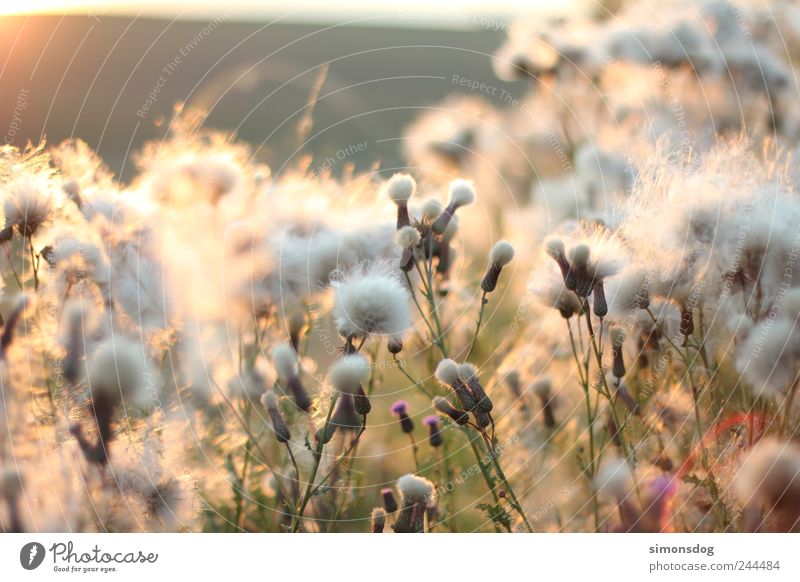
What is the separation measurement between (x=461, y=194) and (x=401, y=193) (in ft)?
0.31

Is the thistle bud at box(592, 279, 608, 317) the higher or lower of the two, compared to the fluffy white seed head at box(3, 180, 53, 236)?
lower

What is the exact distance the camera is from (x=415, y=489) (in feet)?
3.05

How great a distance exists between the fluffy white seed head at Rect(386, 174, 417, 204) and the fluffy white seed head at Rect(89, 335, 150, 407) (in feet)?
1.28

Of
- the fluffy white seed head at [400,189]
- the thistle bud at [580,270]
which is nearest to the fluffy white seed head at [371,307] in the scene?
the fluffy white seed head at [400,189]

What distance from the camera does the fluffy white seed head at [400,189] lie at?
1027 mm

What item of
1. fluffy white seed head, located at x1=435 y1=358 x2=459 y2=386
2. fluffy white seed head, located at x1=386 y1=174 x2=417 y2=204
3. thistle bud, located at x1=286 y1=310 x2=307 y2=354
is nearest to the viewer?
fluffy white seed head, located at x1=435 y1=358 x2=459 y2=386

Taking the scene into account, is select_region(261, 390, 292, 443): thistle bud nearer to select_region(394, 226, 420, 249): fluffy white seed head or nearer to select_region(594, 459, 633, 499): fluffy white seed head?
select_region(394, 226, 420, 249): fluffy white seed head

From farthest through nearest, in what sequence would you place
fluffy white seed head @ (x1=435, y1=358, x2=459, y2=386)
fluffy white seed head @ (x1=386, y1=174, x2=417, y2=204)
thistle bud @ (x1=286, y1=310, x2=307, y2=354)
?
thistle bud @ (x1=286, y1=310, x2=307, y2=354), fluffy white seed head @ (x1=386, y1=174, x2=417, y2=204), fluffy white seed head @ (x1=435, y1=358, x2=459, y2=386)

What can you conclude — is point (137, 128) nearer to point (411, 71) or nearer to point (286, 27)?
point (286, 27)

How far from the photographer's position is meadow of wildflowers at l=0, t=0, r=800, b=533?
3.40 ft
